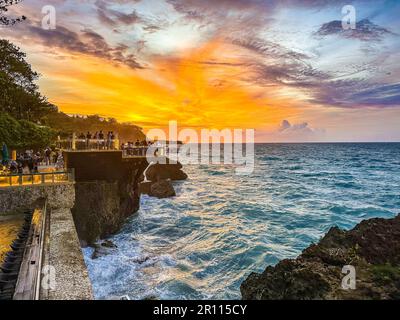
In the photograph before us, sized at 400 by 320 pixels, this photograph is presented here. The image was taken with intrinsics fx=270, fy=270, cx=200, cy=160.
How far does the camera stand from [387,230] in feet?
33.6

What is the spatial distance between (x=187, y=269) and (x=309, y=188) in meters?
34.4

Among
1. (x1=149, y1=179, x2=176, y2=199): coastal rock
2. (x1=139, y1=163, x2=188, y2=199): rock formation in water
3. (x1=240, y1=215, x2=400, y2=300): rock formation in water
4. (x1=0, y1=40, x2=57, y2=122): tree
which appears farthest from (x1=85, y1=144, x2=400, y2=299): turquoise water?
(x1=0, y1=40, x2=57, y2=122): tree

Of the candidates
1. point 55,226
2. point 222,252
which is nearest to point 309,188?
point 222,252

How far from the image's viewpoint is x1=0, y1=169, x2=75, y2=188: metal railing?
531 inches

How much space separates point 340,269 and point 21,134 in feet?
83.4

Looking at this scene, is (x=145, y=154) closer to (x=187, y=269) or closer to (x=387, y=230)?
(x=187, y=269)

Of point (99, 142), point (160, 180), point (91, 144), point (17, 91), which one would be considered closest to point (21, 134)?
point (91, 144)

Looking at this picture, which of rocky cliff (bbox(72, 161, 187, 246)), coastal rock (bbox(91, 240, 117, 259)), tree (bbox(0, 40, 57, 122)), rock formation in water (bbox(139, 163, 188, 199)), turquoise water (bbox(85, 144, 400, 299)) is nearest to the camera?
turquoise water (bbox(85, 144, 400, 299))

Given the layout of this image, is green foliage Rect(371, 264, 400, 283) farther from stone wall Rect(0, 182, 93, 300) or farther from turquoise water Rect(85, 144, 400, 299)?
stone wall Rect(0, 182, 93, 300)

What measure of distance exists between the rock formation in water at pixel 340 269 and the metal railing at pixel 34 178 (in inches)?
431

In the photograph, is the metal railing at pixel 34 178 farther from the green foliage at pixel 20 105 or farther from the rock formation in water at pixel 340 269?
the rock formation in water at pixel 340 269

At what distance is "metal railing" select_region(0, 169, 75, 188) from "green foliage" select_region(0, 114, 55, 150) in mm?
9353

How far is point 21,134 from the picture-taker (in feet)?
76.6

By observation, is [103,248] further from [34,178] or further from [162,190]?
[162,190]
